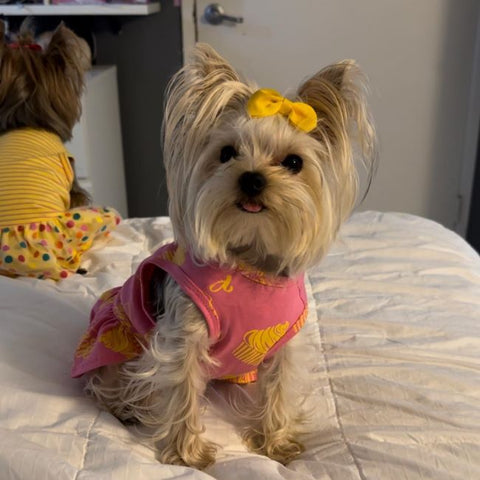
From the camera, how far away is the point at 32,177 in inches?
67.1

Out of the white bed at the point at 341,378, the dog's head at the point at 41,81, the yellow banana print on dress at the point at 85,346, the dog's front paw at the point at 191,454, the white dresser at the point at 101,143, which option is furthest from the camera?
the white dresser at the point at 101,143

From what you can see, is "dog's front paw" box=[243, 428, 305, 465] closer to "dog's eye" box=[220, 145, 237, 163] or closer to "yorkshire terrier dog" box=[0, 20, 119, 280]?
"dog's eye" box=[220, 145, 237, 163]

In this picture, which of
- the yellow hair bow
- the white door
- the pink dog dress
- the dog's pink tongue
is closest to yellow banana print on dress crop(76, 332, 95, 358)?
the pink dog dress

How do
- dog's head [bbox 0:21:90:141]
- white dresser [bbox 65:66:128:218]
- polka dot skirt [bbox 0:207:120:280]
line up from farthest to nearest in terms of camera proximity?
1. white dresser [bbox 65:66:128:218]
2. dog's head [bbox 0:21:90:141]
3. polka dot skirt [bbox 0:207:120:280]

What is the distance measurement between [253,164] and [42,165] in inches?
37.9

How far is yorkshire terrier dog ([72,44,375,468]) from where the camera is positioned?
3.28 feet

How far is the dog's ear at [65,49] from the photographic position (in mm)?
1904

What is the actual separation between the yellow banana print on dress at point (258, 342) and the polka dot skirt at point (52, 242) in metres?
0.69

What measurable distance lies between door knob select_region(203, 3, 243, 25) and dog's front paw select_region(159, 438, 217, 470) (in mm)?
2156

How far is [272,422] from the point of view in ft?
3.77

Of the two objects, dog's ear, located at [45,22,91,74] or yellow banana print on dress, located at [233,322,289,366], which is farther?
dog's ear, located at [45,22,91,74]

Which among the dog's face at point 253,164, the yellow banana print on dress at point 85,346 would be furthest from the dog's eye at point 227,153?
the yellow banana print on dress at point 85,346

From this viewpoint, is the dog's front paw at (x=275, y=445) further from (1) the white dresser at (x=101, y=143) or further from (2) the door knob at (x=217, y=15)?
(2) the door knob at (x=217, y=15)

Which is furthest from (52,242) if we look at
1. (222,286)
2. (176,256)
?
(222,286)
